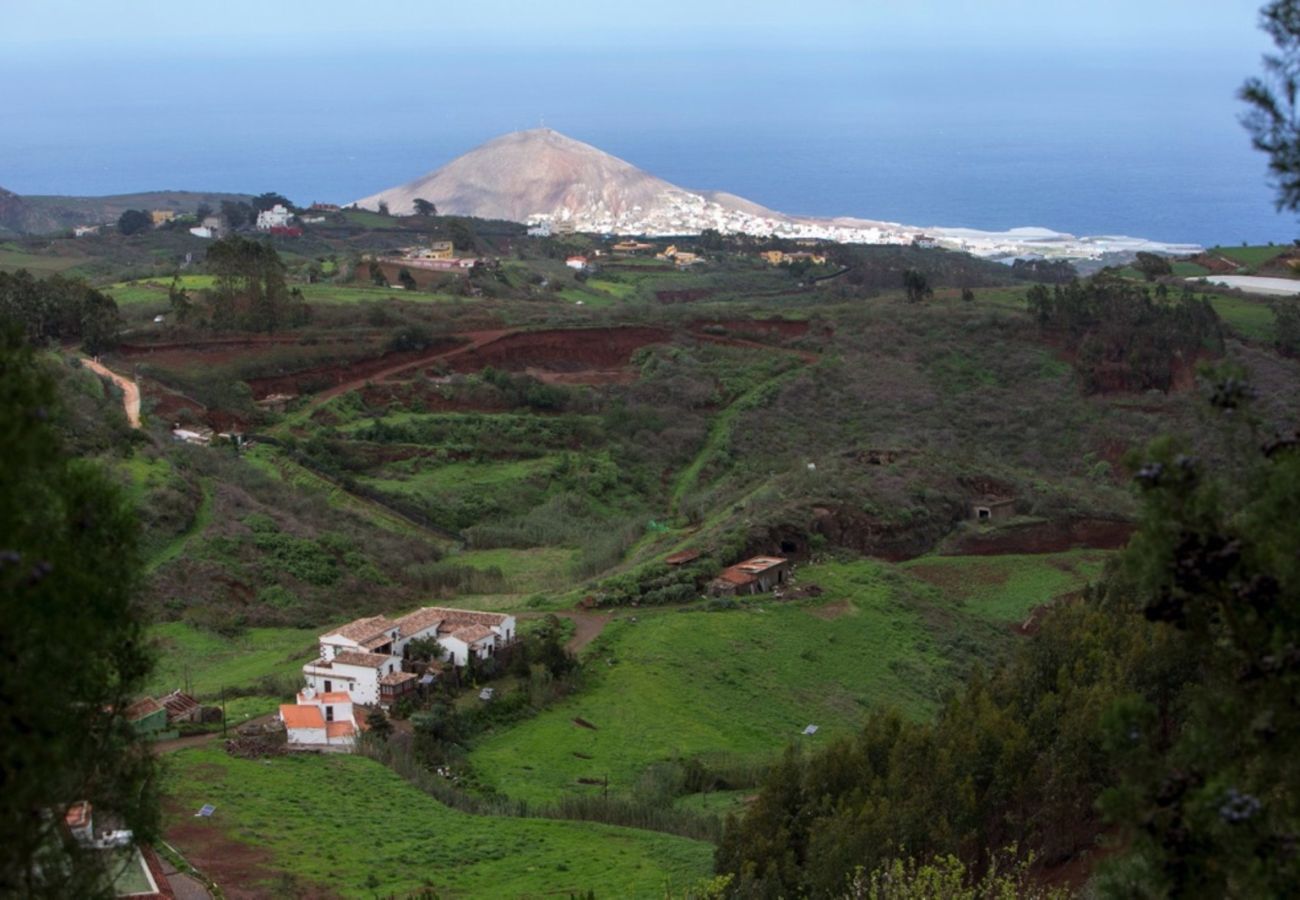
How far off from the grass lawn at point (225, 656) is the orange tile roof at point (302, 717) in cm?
242

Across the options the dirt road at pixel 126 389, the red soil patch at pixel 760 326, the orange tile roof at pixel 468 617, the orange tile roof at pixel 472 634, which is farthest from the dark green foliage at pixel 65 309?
the orange tile roof at pixel 472 634

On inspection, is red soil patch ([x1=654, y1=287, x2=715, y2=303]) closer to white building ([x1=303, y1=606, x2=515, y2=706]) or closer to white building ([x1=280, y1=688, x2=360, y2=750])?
white building ([x1=303, y1=606, x2=515, y2=706])

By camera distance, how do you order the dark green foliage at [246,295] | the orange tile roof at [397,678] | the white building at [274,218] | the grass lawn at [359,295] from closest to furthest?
the orange tile roof at [397,678], the dark green foliage at [246,295], the grass lawn at [359,295], the white building at [274,218]

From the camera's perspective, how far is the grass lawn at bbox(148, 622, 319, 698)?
2295 centimetres

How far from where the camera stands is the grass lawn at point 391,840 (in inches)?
627

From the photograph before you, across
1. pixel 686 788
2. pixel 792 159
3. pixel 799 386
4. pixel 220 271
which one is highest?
pixel 792 159

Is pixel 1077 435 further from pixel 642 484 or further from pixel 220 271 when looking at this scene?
pixel 220 271

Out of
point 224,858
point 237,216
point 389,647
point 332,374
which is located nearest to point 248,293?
point 332,374

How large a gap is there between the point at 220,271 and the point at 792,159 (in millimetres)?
150763

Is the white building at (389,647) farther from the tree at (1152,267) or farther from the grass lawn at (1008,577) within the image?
the tree at (1152,267)

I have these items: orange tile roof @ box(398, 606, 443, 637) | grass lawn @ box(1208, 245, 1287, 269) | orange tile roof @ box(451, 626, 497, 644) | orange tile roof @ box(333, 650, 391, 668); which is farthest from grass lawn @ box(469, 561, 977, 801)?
grass lawn @ box(1208, 245, 1287, 269)

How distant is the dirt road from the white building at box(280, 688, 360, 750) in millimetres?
16226

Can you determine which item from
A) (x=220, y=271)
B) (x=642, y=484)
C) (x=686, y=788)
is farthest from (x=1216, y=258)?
(x=686, y=788)

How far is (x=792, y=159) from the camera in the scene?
190m
